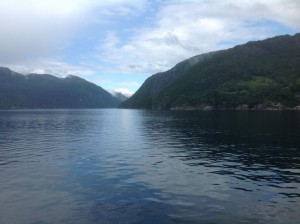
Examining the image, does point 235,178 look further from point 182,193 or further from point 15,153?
point 15,153

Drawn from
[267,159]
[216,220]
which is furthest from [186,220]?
[267,159]

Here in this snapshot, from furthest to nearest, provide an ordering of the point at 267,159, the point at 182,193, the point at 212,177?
the point at 267,159 < the point at 212,177 < the point at 182,193

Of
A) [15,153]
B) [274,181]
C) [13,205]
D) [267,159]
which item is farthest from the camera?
[15,153]

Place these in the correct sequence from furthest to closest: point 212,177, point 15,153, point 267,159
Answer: point 15,153, point 267,159, point 212,177

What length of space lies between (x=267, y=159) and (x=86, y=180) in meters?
30.5

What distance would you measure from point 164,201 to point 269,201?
1009cm

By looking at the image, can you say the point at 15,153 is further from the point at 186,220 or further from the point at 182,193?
the point at 186,220

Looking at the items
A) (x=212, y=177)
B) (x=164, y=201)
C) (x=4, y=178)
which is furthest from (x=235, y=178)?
(x=4, y=178)

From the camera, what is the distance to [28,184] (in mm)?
41375

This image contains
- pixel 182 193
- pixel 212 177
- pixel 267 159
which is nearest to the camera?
pixel 182 193

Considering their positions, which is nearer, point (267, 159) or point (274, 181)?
point (274, 181)

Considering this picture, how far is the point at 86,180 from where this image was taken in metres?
42.7

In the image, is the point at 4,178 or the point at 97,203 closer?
the point at 97,203

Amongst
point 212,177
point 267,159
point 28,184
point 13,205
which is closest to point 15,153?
point 28,184
